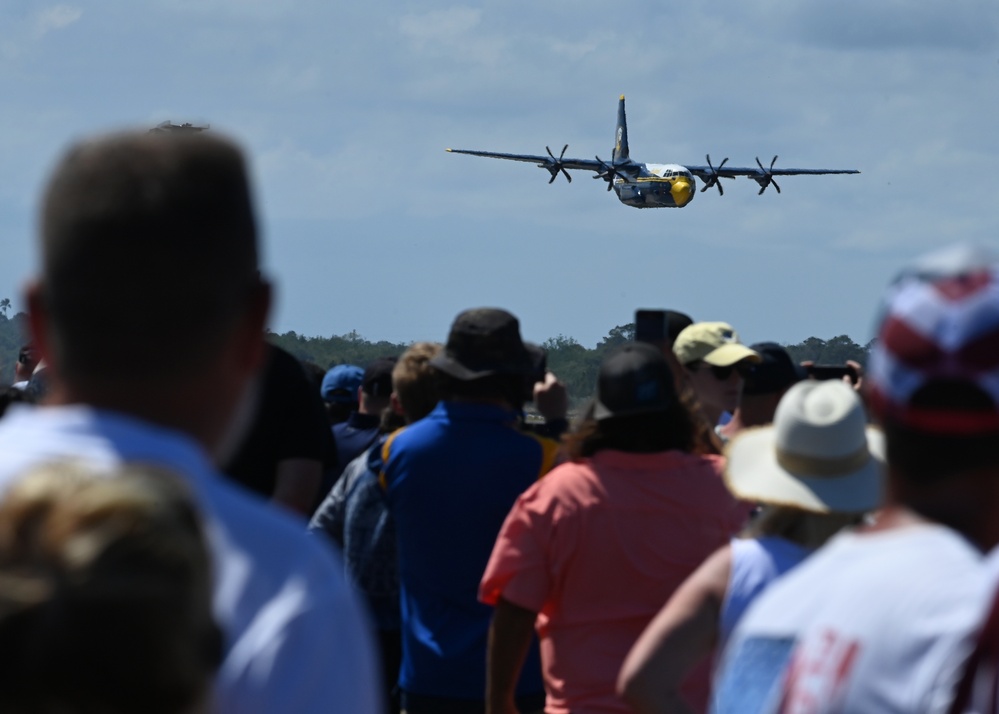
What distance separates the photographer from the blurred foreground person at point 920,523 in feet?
5.65

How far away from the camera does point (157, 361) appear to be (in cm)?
166

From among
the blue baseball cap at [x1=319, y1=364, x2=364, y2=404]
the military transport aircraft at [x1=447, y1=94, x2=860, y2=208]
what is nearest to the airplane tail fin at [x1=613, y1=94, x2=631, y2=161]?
the military transport aircraft at [x1=447, y1=94, x2=860, y2=208]

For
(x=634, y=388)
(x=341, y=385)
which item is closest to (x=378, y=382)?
(x=341, y=385)

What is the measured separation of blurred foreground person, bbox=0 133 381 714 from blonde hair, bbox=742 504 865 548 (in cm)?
173

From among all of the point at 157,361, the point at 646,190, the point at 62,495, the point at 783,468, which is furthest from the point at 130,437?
the point at 646,190

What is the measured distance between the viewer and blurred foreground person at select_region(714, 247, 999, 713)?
5.65 feet

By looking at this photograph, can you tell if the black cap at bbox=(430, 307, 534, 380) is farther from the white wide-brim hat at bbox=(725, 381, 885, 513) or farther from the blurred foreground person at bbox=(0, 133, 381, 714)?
the blurred foreground person at bbox=(0, 133, 381, 714)

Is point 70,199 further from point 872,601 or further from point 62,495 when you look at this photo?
point 872,601

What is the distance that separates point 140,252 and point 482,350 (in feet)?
12.4

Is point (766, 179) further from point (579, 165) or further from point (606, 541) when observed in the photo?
point (606, 541)

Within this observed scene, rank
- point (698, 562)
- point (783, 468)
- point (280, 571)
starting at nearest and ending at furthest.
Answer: point (280, 571)
point (783, 468)
point (698, 562)

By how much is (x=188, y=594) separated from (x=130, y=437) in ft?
1.26

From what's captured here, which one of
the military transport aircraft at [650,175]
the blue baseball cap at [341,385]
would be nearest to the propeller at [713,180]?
the military transport aircraft at [650,175]

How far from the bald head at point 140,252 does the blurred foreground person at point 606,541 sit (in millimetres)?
2756
